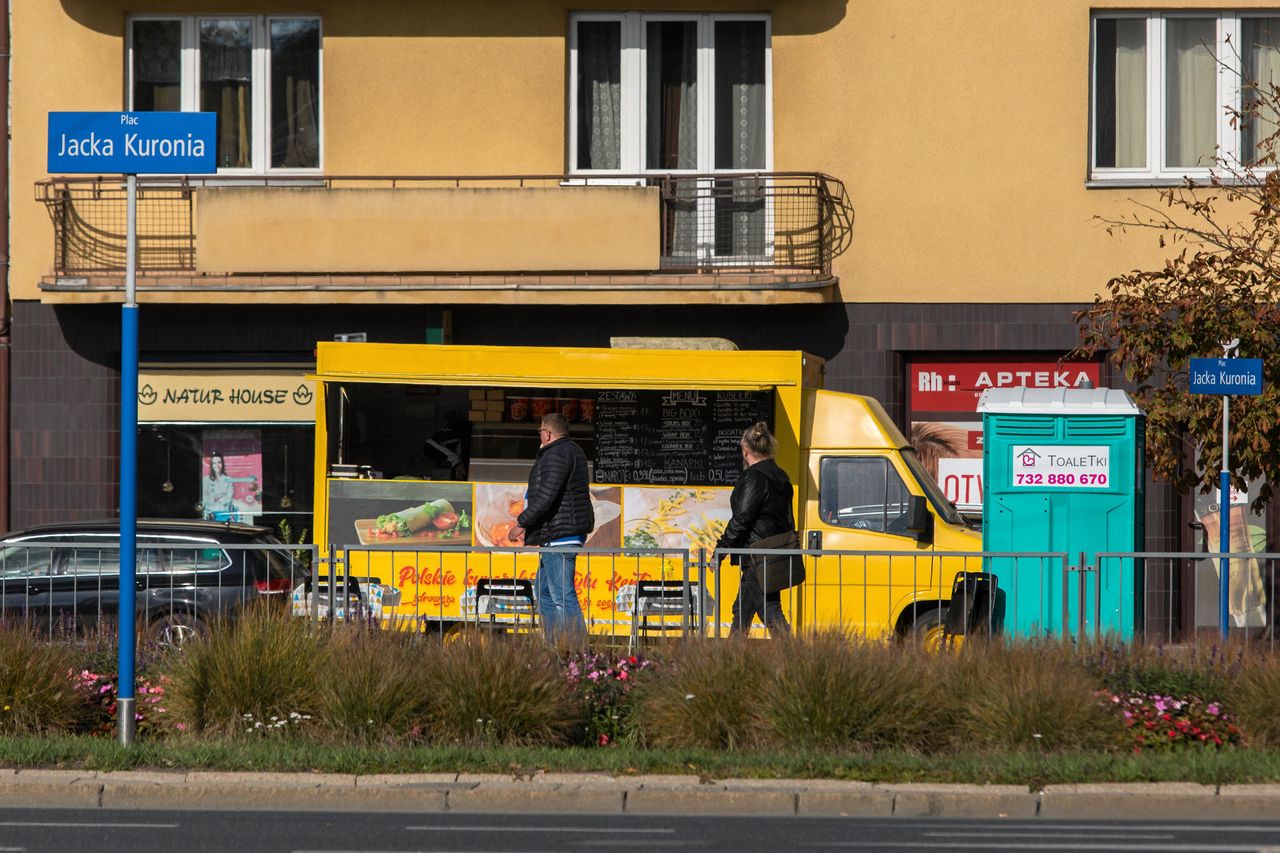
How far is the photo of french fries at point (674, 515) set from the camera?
557 inches

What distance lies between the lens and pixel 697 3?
735 inches

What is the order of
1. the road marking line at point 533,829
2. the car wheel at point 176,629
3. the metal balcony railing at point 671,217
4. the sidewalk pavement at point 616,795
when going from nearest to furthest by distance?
the road marking line at point 533,829, the sidewalk pavement at point 616,795, the car wheel at point 176,629, the metal balcony railing at point 671,217

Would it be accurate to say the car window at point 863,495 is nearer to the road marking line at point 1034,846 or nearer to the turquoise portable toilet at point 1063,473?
the turquoise portable toilet at point 1063,473

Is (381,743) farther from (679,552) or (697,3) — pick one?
(697,3)

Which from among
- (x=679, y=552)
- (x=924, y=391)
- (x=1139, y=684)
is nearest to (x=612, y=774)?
(x=679, y=552)

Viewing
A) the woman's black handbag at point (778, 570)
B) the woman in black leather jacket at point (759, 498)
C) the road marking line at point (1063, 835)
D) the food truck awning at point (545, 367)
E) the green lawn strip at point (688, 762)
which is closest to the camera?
the road marking line at point (1063, 835)

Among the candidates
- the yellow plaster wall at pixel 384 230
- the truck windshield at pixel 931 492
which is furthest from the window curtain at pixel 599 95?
the truck windshield at pixel 931 492

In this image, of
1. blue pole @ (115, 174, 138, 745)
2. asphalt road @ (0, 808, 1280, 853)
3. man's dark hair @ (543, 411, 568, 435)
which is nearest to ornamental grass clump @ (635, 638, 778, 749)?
asphalt road @ (0, 808, 1280, 853)

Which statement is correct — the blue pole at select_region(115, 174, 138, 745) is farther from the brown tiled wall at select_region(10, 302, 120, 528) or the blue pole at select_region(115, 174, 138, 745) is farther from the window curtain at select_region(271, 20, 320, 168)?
the brown tiled wall at select_region(10, 302, 120, 528)

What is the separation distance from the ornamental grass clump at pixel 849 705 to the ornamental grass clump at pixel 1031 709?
0.14 meters

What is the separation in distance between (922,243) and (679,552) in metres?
8.54

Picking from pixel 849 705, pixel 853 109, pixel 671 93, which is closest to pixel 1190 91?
pixel 853 109

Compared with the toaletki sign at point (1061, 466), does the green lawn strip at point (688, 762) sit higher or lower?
lower

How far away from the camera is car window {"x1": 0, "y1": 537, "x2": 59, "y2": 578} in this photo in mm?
11359
